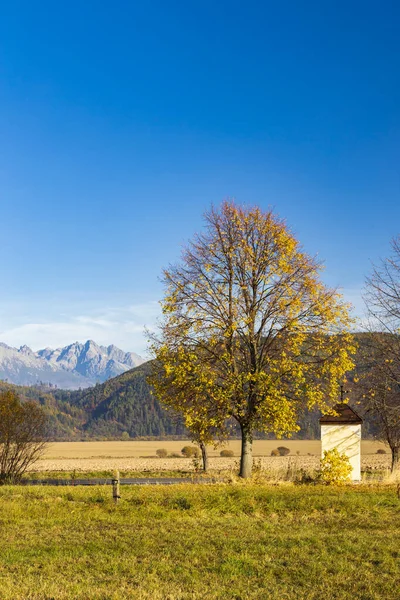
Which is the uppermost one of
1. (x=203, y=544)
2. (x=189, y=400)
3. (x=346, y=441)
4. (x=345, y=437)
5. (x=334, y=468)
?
(x=189, y=400)

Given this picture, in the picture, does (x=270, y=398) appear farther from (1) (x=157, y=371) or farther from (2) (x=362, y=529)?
(2) (x=362, y=529)

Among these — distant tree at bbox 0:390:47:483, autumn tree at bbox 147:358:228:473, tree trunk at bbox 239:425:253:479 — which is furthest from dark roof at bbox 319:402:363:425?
distant tree at bbox 0:390:47:483

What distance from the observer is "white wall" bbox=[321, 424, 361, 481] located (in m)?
24.3

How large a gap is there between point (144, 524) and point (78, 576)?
17.0 ft

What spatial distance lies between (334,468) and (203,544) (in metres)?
11.7

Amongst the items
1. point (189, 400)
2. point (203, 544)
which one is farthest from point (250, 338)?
point (203, 544)

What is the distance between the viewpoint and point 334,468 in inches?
Answer: 917

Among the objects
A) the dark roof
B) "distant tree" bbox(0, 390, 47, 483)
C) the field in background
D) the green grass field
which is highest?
the dark roof

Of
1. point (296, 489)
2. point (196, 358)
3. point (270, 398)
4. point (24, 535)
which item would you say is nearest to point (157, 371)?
point (196, 358)

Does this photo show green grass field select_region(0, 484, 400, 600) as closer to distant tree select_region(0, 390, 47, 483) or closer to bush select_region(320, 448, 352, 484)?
bush select_region(320, 448, 352, 484)

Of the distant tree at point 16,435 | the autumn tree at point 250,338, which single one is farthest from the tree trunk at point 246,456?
the distant tree at point 16,435

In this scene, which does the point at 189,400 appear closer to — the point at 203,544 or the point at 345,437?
the point at 345,437

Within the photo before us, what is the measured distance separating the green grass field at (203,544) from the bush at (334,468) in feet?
9.15

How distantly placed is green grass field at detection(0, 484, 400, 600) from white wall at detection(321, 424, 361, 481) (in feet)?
12.8
